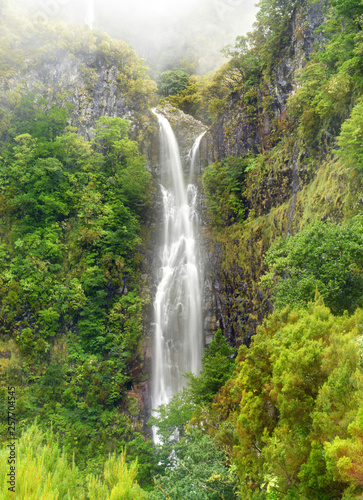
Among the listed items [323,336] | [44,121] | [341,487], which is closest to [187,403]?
[323,336]

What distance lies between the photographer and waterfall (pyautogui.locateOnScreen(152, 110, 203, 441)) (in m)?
18.5

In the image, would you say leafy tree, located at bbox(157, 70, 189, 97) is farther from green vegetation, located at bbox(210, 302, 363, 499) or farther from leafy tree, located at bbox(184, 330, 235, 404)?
green vegetation, located at bbox(210, 302, 363, 499)

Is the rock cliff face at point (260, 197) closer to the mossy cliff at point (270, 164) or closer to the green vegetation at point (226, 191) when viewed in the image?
the mossy cliff at point (270, 164)

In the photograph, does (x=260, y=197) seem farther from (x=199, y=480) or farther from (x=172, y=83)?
(x=172, y=83)

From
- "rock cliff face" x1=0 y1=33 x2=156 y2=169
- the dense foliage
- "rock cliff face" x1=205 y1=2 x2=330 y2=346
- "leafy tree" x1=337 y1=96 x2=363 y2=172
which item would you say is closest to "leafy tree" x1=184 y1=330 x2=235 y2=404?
"rock cliff face" x1=205 y1=2 x2=330 y2=346

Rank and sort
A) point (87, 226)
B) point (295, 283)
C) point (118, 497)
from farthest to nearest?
point (87, 226) → point (295, 283) → point (118, 497)

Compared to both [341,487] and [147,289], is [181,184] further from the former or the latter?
[341,487]

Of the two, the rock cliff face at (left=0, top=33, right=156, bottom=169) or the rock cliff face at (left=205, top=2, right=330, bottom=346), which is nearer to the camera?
the rock cliff face at (left=205, top=2, right=330, bottom=346)

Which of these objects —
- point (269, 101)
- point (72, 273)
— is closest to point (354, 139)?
point (269, 101)

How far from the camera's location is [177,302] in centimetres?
1984

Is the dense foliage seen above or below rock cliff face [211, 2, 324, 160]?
below

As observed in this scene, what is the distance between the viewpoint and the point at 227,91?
76.4 feet

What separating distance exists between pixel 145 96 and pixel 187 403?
24292mm

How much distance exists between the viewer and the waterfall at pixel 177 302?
60.7ft
